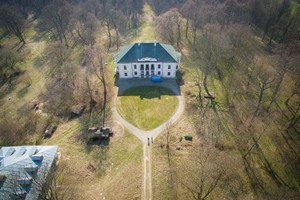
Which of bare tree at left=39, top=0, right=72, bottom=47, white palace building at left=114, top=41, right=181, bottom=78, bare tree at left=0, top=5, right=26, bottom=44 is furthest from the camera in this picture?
bare tree at left=39, top=0, right=72, bottom=47

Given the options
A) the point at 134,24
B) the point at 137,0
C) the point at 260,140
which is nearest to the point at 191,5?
the point at 134,24

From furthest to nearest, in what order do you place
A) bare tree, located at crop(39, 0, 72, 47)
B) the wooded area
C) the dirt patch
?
bare tree, located at crop(39, 0, 72, 47), the dirt patch, the wooded area

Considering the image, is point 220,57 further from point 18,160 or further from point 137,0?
point 137,0

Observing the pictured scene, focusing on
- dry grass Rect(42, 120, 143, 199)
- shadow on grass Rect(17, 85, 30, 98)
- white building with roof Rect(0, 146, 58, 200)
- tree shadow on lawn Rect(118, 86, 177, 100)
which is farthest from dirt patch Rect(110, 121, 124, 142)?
shadow on grass Rect(17, 85, 30, 98)

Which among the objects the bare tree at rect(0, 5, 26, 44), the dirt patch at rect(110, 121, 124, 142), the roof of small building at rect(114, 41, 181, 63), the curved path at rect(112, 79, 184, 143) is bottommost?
the dirt patch at rect(110, 121, 124, 142)

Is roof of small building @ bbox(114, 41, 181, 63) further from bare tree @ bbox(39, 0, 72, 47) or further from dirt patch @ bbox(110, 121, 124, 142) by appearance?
bare tree @ bbox(39, 0, 72, 47)

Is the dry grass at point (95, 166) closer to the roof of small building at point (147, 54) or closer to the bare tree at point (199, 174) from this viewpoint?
the bare tree at point (199, 174)

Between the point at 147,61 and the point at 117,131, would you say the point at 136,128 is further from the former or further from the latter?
the point at 147,61

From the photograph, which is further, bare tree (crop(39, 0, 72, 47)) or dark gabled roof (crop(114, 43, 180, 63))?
bare tree (crop(39, 0, 72, 47))

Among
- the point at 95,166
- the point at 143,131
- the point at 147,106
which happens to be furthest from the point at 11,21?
the point at 143,131
